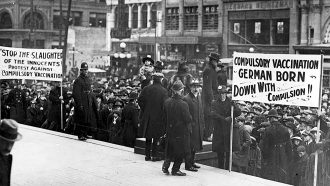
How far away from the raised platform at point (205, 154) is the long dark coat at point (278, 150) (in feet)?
5.71

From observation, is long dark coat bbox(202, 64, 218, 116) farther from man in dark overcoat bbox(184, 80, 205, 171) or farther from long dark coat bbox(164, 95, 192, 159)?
long dark coat bbox(164, 95, 192, 159)

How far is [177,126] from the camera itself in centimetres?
1132

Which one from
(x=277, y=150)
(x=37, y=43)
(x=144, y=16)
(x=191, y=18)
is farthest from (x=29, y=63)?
(x=37, y=43)

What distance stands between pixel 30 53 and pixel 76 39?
156ft

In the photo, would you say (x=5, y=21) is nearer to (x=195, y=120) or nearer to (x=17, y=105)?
(x=17, y=105)

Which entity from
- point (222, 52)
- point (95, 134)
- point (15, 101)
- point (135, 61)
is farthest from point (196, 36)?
point (95, 134)

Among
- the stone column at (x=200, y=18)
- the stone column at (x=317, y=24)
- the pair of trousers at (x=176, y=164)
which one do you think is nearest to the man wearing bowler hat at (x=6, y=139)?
the pair of trousers at (x=176, y=164)

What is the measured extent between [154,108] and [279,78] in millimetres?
2910

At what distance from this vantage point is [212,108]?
1240 centimetres

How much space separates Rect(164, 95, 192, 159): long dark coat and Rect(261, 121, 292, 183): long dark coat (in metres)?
1.87

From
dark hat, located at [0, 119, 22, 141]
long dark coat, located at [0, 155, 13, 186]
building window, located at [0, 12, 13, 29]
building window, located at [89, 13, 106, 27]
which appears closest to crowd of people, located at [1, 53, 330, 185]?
long dark coat, located at [0, 155, 13, 186]

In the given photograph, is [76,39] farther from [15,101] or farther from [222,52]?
[15,101]

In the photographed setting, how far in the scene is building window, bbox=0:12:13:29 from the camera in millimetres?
63419

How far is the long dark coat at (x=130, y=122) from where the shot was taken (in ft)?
49.4
